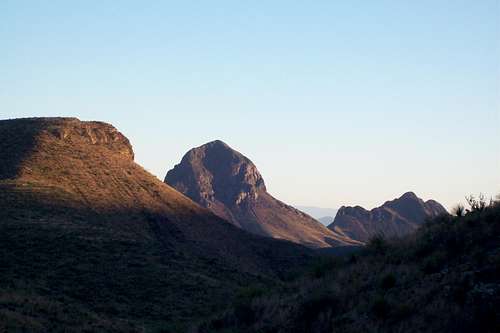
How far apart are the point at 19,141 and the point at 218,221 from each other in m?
29.5

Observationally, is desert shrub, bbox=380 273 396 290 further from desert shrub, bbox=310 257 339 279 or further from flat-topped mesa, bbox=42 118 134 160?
flat-topped mesa, bbox=42 118 134 160

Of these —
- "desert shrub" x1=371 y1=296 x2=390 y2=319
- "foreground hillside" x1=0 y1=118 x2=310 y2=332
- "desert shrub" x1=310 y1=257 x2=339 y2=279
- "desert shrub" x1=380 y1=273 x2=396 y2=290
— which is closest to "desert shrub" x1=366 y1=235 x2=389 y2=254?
"desert shrub" x1=310 y1=257 x2=339 y2=279

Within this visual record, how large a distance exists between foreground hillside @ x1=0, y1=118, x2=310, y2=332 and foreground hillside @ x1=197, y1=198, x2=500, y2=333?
21.8 feet

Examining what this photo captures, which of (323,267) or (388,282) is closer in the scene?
(388,282)

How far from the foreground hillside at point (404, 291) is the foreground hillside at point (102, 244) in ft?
21.8

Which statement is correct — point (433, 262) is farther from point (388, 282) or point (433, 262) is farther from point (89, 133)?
point (89, 133)

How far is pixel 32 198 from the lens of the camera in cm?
5956

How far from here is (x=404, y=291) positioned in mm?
15664

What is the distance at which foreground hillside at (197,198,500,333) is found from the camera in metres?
13.5

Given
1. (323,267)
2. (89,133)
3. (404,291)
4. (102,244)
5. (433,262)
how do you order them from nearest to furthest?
(404,291) → (433,262) → (323,267) → (102,244) → (89,133)

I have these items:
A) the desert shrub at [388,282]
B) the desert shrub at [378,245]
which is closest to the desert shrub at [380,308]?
the desert shrub at [388,282]

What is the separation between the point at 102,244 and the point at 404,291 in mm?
37918

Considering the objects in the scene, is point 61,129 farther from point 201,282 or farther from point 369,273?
point 369,273

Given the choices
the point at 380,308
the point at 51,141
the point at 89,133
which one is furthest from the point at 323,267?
the point at 89,133
